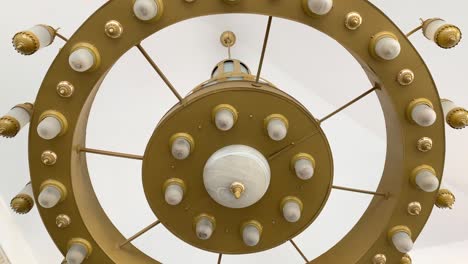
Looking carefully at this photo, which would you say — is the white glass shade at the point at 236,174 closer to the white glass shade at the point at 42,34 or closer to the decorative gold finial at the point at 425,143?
the decorative gold finial at the point at 425,143

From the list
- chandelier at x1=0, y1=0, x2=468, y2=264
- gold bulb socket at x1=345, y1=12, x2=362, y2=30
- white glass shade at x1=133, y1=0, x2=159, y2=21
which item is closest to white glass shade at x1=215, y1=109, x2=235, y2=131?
chandelier at x1=0, y1=0, x2=468, y2=264

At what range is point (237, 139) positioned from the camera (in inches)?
84.8

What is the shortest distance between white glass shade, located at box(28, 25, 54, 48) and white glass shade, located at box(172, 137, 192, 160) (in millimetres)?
640

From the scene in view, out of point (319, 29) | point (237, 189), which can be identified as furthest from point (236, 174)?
point (319, 29)

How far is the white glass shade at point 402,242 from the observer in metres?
2.27

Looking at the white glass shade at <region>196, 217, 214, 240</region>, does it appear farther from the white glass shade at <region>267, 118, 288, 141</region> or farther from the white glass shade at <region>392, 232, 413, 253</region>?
the white glass shade at <region>392, 232, 413, 253</region>

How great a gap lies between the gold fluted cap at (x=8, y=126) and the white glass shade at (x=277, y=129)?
99 centimetres

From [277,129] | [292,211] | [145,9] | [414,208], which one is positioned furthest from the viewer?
[414,208]

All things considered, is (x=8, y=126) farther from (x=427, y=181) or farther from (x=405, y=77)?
(x=427, y=181)

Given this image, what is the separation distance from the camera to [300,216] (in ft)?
7.46

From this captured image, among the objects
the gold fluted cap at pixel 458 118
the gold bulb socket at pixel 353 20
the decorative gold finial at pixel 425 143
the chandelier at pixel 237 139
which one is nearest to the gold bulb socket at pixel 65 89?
the chandelier at pixel 237 139

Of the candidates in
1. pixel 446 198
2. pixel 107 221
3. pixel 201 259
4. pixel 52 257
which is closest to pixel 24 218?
pixel 52 257

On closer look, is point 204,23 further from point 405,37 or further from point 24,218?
point 405,37

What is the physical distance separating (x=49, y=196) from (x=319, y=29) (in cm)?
125
